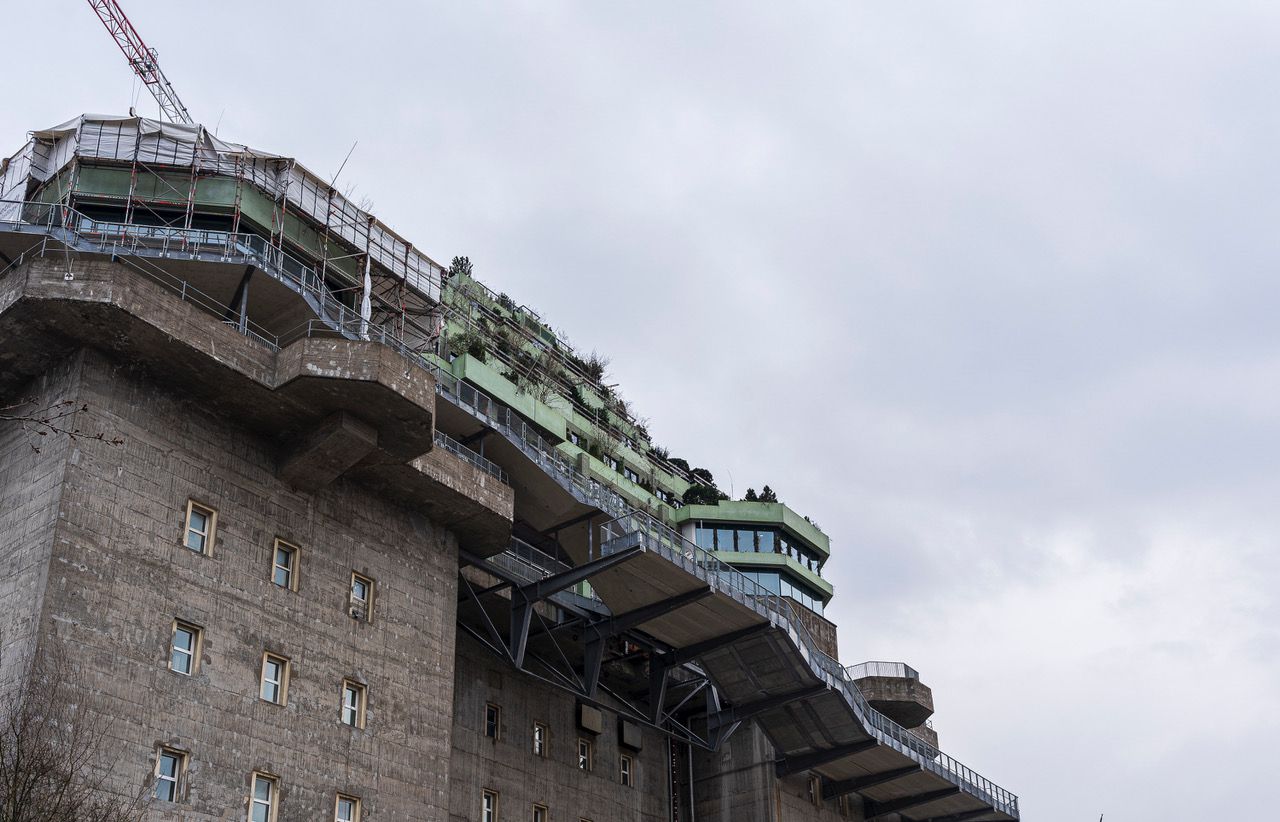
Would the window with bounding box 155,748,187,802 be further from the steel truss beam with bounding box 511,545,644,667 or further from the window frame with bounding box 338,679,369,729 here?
the steel truss beam with bounding box 511,545,644,667

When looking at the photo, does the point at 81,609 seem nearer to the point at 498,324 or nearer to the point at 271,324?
the point at 271,324

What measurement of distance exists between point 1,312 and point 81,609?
8.38m

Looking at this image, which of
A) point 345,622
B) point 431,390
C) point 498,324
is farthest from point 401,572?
point 498,324

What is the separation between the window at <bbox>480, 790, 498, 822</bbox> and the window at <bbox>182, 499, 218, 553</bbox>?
1471 centimetres

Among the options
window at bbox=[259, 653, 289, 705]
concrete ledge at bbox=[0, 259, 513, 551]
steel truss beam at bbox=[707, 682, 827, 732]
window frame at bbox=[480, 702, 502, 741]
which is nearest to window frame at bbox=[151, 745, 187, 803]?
window at bbox=[259, 653, 289, 705]

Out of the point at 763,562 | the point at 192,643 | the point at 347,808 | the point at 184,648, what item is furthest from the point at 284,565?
the point at 763,562

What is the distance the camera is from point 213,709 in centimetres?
3347

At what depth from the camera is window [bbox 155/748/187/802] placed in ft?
104

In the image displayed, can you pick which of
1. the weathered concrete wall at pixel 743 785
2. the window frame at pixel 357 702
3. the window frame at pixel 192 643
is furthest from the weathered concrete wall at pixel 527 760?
the window frame at pixel 192 643

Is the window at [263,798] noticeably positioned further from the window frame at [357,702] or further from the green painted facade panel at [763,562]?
the green painted facade panel at [763,562]

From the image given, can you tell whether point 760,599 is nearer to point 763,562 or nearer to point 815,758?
point 815,758

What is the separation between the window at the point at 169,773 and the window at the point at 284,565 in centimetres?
584

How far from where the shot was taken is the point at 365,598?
39406 millimetres

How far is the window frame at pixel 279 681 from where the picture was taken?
3491cm
